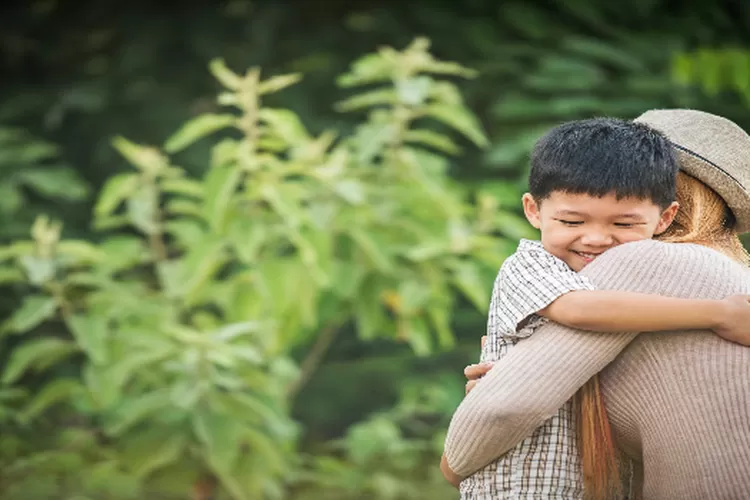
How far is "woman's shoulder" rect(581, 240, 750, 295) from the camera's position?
1562mm

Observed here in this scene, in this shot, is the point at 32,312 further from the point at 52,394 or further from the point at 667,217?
the point at 667,217

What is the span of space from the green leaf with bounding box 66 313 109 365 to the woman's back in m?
2.78

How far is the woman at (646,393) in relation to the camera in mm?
1492

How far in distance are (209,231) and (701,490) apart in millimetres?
2989

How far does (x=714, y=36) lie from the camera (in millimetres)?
5191

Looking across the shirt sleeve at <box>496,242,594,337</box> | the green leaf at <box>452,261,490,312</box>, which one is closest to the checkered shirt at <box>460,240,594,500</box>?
the shirt sleeve at <box>496,242,594,337</box>

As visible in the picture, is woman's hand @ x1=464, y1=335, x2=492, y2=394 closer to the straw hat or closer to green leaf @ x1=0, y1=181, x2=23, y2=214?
the straw hat

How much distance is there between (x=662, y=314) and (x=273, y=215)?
270cm

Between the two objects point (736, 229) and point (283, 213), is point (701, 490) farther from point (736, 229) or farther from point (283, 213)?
point (283, 213)

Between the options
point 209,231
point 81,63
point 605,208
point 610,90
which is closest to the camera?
point 605,208

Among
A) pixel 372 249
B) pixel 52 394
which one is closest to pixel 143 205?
pixel 52 394

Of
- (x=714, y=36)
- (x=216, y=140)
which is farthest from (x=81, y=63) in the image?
(x=714, y=36)

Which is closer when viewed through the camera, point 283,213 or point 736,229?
point 736,229

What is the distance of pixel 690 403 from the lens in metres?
1.50
